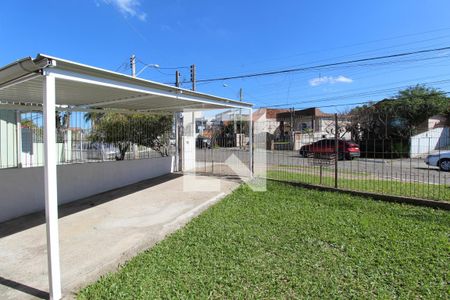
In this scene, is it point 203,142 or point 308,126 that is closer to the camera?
point 203,142

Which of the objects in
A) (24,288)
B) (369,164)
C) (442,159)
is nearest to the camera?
(24,288)

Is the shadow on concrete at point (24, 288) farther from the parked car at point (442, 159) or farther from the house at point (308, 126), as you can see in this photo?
the parked car at point (442, 159)

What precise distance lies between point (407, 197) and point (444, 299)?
397cm

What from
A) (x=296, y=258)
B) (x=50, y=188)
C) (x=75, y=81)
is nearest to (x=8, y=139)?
(x=75, y=81)

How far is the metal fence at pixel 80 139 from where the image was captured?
6.34 m

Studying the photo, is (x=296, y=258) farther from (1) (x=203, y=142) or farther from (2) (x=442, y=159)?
(2) (x=442, y=159)

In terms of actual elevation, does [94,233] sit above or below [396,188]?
below

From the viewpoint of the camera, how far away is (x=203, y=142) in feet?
39.7

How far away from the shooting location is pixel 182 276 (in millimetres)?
3137

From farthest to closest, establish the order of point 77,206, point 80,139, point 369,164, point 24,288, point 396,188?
point 369,164 → point 80,139 → point 396,188 → point 77,206 → point 24,288

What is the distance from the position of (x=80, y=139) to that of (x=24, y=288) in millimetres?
5084

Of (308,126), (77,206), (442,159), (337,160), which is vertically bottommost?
(77,206)

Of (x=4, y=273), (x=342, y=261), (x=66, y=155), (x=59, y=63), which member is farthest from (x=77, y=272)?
(x=66, y=155)

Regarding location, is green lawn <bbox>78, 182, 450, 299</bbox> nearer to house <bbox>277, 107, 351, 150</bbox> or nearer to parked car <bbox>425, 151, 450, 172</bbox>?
house <bbox>277, 107, 351, 150</bbox>
